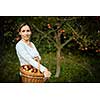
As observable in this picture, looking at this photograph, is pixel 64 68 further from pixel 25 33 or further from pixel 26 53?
pixel 25 33

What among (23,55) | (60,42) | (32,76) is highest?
(60,42)

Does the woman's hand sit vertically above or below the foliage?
below

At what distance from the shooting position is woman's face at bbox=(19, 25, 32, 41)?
3.20 m

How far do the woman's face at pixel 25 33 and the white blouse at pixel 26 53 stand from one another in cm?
5

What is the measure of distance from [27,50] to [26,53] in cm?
3

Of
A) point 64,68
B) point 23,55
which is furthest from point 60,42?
point 23,55

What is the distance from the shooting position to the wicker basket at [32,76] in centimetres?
318

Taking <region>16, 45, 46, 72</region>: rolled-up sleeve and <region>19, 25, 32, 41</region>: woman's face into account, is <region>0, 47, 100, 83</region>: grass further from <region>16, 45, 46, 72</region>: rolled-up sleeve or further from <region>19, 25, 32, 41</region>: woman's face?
<region>19, 25, 32, 41</region>: woman's face

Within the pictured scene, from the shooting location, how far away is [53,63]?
3.18 m

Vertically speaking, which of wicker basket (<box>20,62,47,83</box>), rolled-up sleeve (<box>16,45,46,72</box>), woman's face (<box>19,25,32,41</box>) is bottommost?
wicker basket (<box>20,62,47,83</box>)

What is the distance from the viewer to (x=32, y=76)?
319cm

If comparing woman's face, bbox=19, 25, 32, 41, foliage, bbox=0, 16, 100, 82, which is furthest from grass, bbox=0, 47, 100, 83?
woman's face, bbox=19, 25, 32, 41
